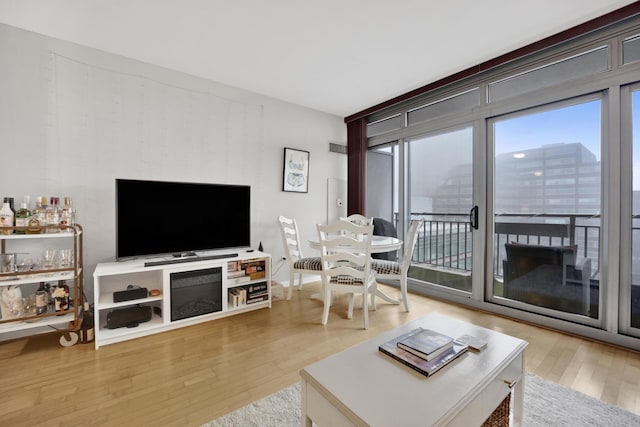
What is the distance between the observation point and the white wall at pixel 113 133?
7.50 ft

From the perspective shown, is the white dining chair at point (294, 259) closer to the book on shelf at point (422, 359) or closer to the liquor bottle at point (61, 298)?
the book on shelf at point (422, 359)

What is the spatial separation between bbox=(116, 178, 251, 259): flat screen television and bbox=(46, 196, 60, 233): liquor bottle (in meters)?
0.38

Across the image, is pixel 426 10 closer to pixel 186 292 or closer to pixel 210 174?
pixel 210 174

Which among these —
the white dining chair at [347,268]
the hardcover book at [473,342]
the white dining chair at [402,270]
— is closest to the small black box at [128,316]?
the white dining chair at [347,268]

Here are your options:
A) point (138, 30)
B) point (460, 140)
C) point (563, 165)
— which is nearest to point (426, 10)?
point (460, 140)

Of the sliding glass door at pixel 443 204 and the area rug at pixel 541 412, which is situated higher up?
the sliding glass door at pixel 443 204

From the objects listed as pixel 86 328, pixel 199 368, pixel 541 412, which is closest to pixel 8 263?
pixel 86 328

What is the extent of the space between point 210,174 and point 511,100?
3.24 m

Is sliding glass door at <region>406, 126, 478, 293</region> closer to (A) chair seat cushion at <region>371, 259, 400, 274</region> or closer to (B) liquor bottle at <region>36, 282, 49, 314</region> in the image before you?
(A) chair seat cushion at <region>371, 259, 400, 274</region>

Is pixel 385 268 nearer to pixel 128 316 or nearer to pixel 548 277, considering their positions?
pixel 548 277

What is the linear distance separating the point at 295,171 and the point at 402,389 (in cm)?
318

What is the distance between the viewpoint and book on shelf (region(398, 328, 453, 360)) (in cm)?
118

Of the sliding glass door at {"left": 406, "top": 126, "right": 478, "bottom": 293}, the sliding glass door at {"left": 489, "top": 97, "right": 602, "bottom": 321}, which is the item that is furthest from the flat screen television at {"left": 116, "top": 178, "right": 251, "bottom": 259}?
the sliding glass door at {"left": 489, "top": 97, "right": 602, "bottom": 321}

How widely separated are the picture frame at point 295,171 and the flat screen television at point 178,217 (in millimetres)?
827
